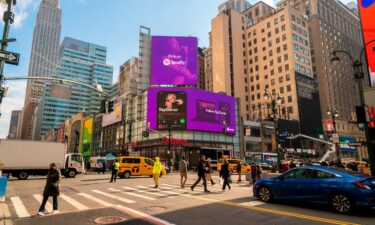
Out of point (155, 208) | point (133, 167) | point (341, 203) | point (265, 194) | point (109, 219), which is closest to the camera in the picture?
point (109, 219)

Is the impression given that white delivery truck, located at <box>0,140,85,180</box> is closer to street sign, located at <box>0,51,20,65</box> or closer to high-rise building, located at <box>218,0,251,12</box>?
street sign, located at <box>0,51,20,65</box>

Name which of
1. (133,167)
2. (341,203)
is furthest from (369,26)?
(341,203)

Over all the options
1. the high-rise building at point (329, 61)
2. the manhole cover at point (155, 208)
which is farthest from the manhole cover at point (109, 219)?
the high-rise building at point (329, 61)

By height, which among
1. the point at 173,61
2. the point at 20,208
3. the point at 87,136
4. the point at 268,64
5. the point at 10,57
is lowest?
the point at 20,208

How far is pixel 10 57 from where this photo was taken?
1183cm

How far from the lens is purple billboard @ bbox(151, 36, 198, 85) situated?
5762cm

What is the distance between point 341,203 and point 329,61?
11406 cm

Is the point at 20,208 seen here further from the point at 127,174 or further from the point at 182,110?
the point at 182,110

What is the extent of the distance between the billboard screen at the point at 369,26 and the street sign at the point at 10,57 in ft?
131

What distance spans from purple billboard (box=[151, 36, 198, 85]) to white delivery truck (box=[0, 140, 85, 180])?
106 ft

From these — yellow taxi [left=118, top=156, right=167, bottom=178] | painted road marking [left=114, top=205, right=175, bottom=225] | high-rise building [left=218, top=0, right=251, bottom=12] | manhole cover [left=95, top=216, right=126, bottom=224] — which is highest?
high-rise building [left=218, top=0, right=251, bottom=12]

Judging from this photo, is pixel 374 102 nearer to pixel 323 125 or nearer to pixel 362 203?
pixel 362 203

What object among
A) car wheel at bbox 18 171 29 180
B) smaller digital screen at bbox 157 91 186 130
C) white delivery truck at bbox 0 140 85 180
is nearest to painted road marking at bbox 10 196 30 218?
white delivery truck at bbox 0 140 85 180

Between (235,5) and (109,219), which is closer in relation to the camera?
(109,219)
